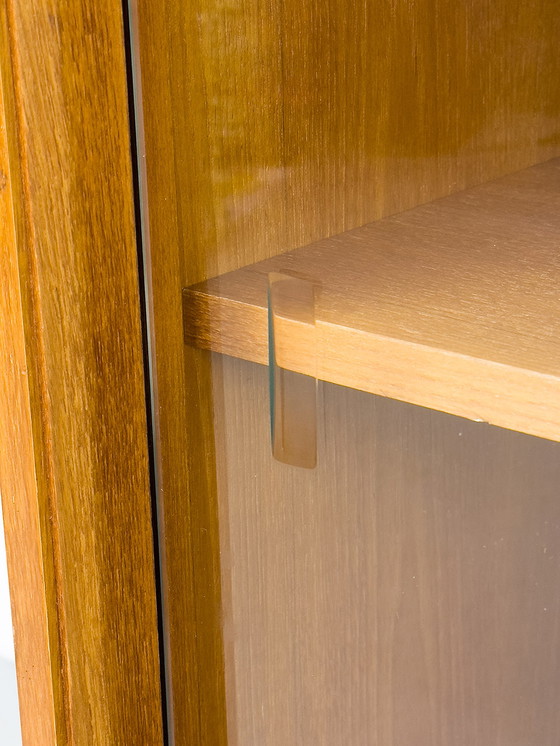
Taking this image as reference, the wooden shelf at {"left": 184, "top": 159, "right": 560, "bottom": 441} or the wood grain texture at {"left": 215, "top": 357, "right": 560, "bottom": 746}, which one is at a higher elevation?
the wooden shelf at {"left": 184, "top": 159, "right": 560, "bottom": 441}

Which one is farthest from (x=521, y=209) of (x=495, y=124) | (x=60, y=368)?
(x=60, y=368)

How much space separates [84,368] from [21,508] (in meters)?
0.06

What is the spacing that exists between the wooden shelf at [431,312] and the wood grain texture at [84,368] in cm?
4

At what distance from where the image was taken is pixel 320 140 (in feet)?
1.18

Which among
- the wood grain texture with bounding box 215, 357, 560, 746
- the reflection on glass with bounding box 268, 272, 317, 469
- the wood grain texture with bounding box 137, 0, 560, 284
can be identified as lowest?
the wood grain texture with bounding box 215, 357, 560, 746

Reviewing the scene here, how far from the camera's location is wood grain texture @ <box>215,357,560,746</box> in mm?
351

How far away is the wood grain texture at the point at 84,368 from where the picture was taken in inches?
12.1

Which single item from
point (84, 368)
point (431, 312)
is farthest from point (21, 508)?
point (431, 312)

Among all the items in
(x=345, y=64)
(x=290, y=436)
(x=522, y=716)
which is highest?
(x=345, y=64)

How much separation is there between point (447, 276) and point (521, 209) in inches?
2.6

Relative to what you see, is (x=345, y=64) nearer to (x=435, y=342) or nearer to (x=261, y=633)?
(x=435, y=342)

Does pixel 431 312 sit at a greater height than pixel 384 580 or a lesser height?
greater

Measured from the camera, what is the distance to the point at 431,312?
1.12 ft

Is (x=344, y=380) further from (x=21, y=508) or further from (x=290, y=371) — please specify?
(x=21, y=508)
